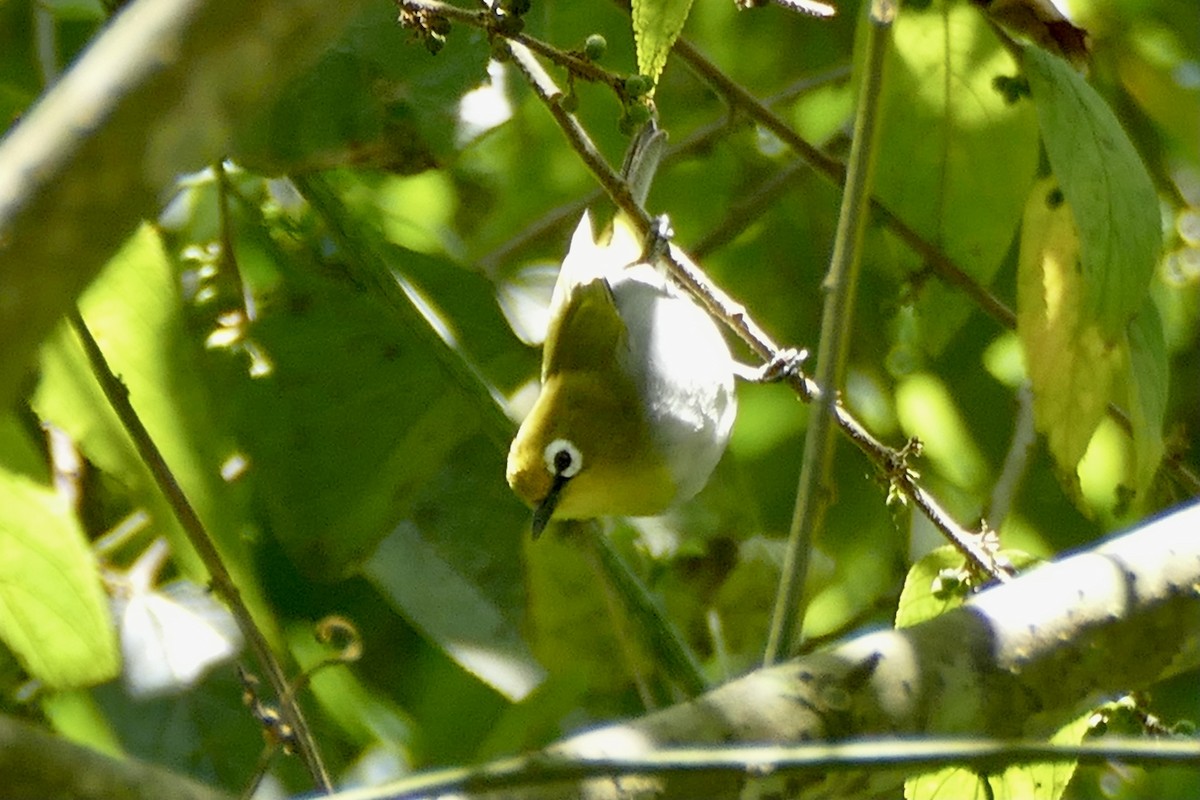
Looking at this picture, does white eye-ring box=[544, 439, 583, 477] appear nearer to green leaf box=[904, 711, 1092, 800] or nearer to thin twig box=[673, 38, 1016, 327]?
thin twig box=[673, 38, 1016, 327]

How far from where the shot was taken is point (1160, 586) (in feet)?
5.18

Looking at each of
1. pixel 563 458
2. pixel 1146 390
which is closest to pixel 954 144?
pixel 1146 390

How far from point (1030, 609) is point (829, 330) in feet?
1.26

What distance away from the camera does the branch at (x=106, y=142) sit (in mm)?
717

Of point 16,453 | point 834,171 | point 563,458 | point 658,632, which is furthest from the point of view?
point 563,458

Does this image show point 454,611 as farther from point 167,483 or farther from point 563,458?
point 167,483

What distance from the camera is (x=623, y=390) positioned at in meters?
3.39

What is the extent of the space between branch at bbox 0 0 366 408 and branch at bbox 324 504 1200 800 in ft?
1.30

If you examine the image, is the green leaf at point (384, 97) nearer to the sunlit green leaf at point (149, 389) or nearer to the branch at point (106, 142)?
the sunlit green leaf at point (149, 389)

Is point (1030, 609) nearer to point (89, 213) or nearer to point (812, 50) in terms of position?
point (89, 213)

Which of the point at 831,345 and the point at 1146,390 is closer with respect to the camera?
the point at 831,345

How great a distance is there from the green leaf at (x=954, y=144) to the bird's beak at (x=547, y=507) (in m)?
0.83

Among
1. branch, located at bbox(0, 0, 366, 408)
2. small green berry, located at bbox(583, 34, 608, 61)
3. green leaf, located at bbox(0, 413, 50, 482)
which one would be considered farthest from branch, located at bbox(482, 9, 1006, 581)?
branch, located at bbox(0, 0, 366, 408)

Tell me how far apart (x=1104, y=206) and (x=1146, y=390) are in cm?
31
